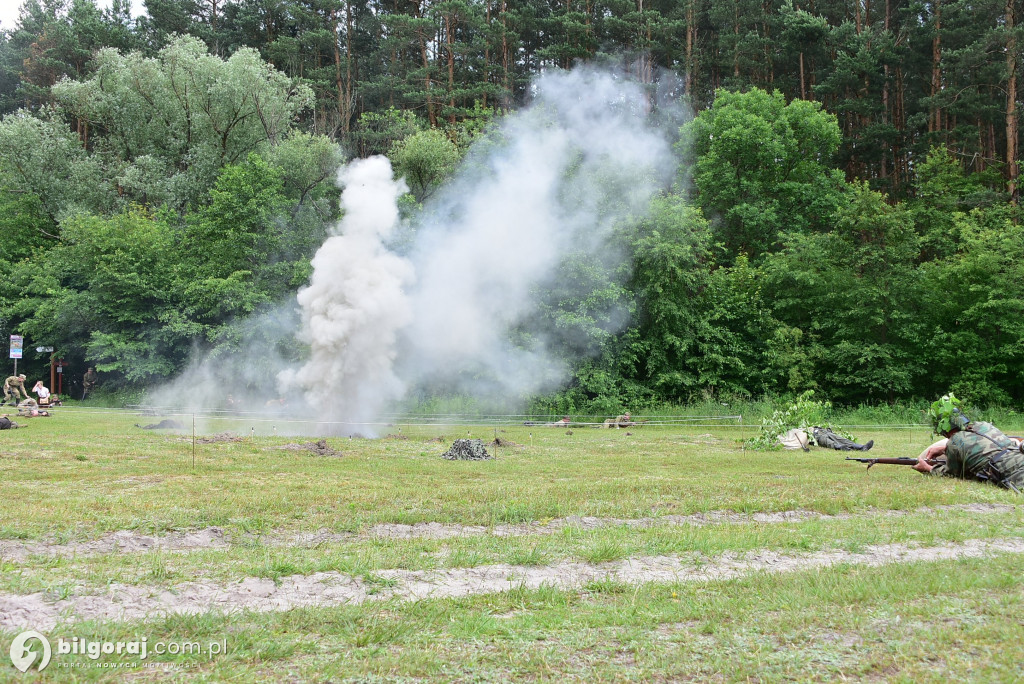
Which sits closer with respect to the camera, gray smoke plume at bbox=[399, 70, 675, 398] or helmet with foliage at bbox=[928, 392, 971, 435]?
helmet with foliage at bbox=[928, 392, 971, 435]

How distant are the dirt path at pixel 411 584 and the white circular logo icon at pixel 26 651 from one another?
0.34m

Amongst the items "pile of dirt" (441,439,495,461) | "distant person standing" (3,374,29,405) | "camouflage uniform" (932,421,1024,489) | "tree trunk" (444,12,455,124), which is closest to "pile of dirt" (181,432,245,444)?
"pile of dirt" (441,439,495,461)

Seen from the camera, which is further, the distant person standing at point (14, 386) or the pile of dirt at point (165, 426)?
the distant person standing at point (14, 386)

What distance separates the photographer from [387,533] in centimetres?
858

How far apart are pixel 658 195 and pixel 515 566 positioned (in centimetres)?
2796

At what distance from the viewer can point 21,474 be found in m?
11.8

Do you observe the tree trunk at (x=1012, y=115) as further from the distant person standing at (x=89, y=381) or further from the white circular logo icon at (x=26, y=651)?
the distant person standing at (x=89, y=381)

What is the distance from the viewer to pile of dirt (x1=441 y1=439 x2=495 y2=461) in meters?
15.6

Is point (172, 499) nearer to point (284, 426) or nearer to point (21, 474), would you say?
point (21, 474)

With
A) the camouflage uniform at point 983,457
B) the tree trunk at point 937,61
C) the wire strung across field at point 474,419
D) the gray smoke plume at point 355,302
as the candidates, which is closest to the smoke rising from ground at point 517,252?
the wire strung across field at point 474,419

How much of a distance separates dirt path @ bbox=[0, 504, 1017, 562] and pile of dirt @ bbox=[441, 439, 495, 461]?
6152 millimetres

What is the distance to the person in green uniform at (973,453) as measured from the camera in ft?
40.7

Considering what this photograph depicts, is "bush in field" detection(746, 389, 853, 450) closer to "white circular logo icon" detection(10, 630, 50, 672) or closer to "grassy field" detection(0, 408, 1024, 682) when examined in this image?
"grassy field" detection(0, 408, 1024, 682)

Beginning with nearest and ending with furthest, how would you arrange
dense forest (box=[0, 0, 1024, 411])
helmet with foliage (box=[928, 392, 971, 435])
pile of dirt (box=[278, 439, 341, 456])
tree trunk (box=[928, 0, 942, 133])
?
helmet with foliage (box=[928, 392, 971, 435])
pile of dirt (box=[278, 439, 341, 456])
dense forest (box=[0, 0, 1024, 411])
tree trunk (box=[928, 0, 942, 133])
